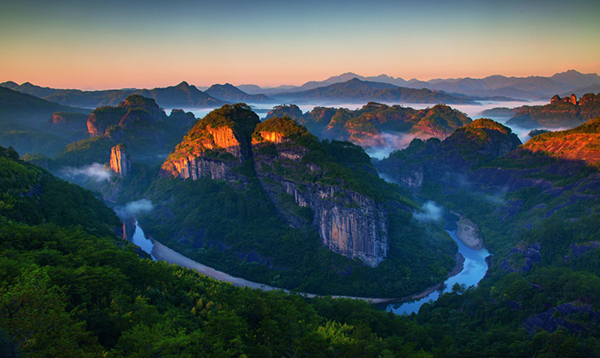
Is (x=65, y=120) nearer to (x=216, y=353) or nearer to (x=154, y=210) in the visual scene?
(x=154, y=210)

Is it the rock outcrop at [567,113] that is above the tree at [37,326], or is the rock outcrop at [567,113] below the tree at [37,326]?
above

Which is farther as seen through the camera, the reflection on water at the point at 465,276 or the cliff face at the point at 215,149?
the cliff face at the point at 215,149

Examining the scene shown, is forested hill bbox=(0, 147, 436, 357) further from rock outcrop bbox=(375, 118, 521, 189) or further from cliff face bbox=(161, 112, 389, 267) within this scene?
rock outcrop bbox=(375, 118, 521, 189)

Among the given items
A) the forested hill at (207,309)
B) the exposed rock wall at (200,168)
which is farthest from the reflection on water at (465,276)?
the exposed rock wall at (200,168)

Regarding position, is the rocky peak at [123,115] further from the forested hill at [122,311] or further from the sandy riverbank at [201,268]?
the forested hill at [122,311]

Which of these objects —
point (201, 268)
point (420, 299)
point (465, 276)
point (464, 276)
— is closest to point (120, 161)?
point (201, 268)

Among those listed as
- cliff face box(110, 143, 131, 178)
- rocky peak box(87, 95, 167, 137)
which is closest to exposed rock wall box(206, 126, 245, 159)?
cliff face box(110, 143, 131, 178)
